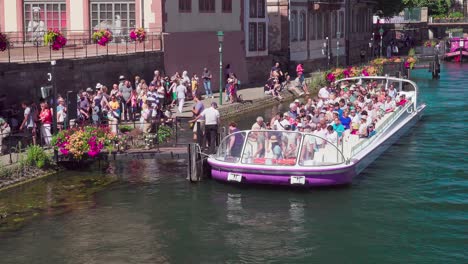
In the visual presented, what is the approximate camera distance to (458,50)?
7769 centimetres

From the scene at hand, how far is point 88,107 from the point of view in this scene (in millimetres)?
28969

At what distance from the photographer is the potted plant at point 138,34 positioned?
36.7 meters

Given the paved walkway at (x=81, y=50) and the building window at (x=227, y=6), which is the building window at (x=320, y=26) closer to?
the building window at (x=227, y=6)

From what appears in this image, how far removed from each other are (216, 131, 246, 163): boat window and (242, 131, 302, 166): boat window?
18 centimetres

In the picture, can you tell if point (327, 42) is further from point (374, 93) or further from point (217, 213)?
point (217, 213)

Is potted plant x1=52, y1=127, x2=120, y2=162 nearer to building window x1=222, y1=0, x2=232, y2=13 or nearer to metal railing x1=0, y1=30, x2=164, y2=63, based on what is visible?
metal railing x1=0, y1=30, x2=164, y2=63

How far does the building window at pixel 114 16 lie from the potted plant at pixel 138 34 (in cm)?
179

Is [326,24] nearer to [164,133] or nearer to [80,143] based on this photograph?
[164,133]

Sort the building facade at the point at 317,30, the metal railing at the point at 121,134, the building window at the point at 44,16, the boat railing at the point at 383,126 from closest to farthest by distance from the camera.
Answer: the metal railing at the point at 121,134 → the boat railing at the point at 383,126 → the building window at the point at 44,16 → the building facade at the point at 317,30

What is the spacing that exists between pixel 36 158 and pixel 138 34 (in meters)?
14.1

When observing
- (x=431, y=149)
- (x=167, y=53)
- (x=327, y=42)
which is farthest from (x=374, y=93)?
(x=327, y=42)

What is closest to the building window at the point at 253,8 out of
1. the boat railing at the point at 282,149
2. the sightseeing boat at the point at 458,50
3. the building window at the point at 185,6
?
the building window at the point at 185,6

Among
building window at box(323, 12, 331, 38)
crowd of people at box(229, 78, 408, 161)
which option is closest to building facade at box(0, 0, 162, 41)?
crowd of people at box(229, 78, 408, 161)

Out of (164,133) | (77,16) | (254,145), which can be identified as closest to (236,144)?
(254,145)
